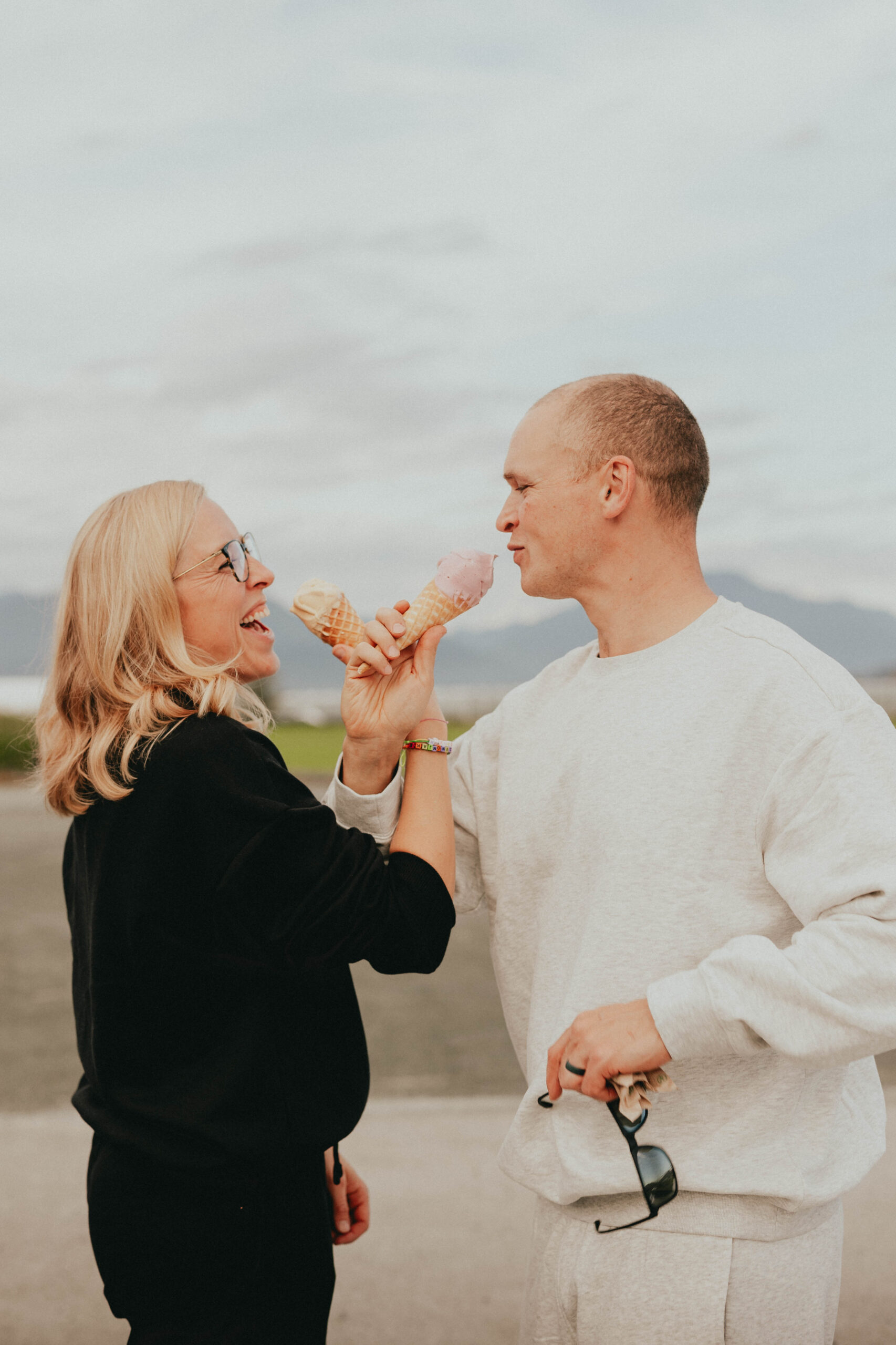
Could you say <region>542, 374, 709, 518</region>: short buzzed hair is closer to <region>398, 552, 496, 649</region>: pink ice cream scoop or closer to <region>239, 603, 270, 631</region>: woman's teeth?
<region>398, 552, 496, 649</region>: pink ice cream scoop

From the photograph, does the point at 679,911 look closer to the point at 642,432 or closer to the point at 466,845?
the point at 466,845

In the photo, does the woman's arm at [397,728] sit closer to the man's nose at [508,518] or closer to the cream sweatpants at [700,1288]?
the man's nose at [508,518]

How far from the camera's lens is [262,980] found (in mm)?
2332

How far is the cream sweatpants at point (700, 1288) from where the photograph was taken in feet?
7.01

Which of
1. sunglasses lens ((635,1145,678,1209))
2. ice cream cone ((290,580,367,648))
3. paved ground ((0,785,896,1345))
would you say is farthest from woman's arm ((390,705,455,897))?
paved ground ((0,785,896,1345))

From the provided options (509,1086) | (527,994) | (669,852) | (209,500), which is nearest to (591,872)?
(669,852)

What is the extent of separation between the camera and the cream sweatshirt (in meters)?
1.96

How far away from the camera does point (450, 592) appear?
9.11ft

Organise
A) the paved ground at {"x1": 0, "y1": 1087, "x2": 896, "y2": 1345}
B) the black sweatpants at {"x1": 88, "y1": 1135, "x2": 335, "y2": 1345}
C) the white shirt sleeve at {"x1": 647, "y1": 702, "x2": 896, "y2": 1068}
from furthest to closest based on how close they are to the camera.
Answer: the paved ground at {"x1": 0, "y1": 1087, "x2": 896, "y2": 1345} → the black sweatpants at {"x1": 88, "y1": 1135, "x2": 335, "y2": 1345} → the white shirt sleeve at {"x1": 647, "y1": 702, "x2": 896, "y2": 1068}

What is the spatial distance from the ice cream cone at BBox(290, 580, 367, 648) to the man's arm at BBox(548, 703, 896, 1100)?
1213 mm

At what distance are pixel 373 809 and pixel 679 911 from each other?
31.2 inches

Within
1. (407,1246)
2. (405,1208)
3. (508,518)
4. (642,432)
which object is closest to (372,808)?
(508,518)

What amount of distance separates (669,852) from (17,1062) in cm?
600

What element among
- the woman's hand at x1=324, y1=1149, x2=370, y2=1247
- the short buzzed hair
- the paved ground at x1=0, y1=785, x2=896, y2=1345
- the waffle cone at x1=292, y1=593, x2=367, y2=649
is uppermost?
the short buzzed hair
